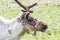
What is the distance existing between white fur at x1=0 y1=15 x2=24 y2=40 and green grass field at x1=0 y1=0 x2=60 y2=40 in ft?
6.68

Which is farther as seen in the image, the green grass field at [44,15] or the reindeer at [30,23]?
the green grass field at [44,15]

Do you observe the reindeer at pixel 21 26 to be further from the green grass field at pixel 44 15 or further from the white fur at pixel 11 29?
the green grass field at pixel 44 15

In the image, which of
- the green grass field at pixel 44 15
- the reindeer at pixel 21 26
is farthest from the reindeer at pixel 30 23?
the green grass field at pixel 44 15

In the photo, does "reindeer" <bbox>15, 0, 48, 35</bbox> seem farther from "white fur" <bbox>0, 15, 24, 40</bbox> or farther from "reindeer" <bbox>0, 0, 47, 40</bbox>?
"white fur" <bbox>0, 15, 24, 40</bbox>

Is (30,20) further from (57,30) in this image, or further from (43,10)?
(43,10)

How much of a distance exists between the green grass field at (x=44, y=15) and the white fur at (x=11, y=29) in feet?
6.68

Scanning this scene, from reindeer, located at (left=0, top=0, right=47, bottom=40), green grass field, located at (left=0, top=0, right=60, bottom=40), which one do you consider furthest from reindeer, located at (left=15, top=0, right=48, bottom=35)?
green grass field, located at (left=0, top=0, right=60, bottom=40)

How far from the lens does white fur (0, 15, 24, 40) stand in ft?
25.2

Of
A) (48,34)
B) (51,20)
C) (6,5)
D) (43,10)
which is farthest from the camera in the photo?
(6,5)

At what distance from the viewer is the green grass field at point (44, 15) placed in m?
10.7

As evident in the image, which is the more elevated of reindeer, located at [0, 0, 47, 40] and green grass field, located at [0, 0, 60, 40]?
reindeer, located at [0, 0, 47, 40]

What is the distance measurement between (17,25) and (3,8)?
8356 millimetres

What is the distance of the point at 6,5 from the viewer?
668 inches

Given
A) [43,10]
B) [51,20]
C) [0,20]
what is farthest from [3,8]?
[0,20]
